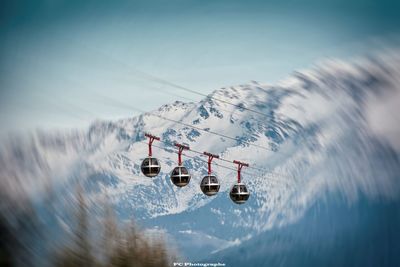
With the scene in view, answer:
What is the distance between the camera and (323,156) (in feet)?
454

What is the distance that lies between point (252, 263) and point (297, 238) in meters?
10.6

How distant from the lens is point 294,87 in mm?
160375

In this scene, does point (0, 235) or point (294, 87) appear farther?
point (294, 87)

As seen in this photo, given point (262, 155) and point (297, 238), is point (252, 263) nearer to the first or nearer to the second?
point (297, 238)

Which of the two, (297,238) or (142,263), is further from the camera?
(297,238)

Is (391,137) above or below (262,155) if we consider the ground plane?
below

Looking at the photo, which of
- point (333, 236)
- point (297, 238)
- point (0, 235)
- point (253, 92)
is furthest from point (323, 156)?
point (0, 235)

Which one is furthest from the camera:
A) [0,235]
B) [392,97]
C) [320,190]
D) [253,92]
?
[253,92]

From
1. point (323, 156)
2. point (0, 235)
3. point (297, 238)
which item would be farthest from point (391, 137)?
Result: point (0, 235)

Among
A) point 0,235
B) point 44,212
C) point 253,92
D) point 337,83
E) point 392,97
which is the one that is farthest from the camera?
point 253,92

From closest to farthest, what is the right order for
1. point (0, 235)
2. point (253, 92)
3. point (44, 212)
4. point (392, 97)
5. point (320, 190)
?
point (0, 235) < point (44, 212) < point (392, 97) < point (320, 190) < point (253, 92)

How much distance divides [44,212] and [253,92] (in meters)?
158

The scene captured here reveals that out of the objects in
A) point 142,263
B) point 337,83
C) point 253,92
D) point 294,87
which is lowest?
point 142,263

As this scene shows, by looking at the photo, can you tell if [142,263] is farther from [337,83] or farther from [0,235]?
[337,83]
